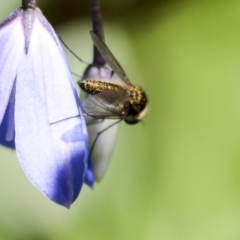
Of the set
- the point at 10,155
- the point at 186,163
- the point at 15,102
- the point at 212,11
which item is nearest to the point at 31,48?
the point at 15,102

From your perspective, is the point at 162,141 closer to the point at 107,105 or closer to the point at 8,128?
the point at 107,105

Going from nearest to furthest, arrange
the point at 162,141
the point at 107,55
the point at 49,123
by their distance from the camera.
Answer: the point at 49,123 < the point at 107,55 < the point at 162,141

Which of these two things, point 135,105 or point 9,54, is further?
point 135,105

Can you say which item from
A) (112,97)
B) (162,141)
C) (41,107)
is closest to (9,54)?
(41,107)

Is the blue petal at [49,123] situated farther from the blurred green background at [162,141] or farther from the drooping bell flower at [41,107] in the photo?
the blurred green background at [162,141]

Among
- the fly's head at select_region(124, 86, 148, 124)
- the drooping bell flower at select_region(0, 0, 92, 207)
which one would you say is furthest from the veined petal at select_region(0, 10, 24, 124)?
the fly's head at select_region(124, 86, 148, 124)

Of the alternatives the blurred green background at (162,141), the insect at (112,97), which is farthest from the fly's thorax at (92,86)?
the blurred green background at (162,141)
